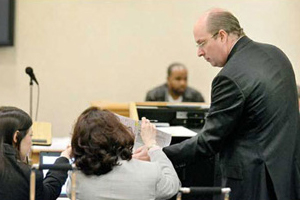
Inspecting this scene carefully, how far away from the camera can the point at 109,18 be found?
20.2 feet

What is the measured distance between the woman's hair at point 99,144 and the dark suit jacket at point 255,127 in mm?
463

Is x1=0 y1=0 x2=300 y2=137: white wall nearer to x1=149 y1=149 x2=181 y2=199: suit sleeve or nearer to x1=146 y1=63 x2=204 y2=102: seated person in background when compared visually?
x1=146 y1=63 x2=204 y2=102: seated person in background

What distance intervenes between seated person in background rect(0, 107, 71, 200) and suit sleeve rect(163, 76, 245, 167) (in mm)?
562

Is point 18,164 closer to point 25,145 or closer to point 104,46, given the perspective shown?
point 25,145

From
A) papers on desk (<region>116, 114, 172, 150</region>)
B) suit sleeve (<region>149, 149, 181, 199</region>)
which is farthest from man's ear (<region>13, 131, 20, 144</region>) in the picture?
suit sleeve (<region>149, 149, 181, 199</region>)

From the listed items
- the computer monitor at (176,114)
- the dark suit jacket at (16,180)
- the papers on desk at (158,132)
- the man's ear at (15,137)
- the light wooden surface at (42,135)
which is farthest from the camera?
the computer monitor at (176,114)

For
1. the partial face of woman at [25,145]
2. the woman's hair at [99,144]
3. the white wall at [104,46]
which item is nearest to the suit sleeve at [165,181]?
the woman's hair at [99,144]

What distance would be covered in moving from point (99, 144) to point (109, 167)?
0.09m

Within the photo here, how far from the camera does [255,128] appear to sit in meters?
2.25

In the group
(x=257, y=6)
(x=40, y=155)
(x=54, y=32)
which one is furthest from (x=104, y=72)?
(x=40, y=155)

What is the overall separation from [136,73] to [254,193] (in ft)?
13.5

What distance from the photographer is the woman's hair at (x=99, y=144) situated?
1.97 metres

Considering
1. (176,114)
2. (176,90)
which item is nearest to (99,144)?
(176,114)

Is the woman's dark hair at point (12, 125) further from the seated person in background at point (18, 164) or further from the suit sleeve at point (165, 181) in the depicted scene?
the suit sleeve at point (165, 181)
